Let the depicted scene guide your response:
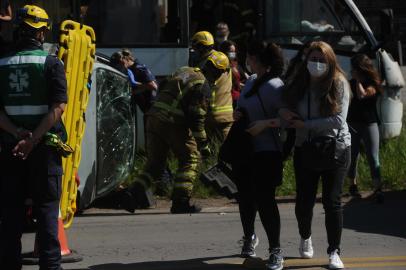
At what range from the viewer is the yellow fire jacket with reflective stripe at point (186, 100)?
9.94 meters

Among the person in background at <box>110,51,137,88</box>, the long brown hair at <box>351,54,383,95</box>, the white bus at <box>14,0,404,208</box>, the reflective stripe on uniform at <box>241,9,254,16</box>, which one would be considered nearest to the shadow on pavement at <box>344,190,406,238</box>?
the long brown hair at <box>351,54,383,95</box>

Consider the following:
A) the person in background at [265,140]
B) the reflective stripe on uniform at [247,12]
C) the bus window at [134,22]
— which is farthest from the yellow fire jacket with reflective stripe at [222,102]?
the person in background at [265,140]

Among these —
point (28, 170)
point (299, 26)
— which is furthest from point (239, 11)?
point (28, 170)

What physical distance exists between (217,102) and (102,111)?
2.42m

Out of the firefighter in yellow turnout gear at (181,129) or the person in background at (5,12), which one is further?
the person in background at (5,12)

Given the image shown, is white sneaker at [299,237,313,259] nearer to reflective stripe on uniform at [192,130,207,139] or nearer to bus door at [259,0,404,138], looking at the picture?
reflective stripe on uniform at [192,130,207,139]

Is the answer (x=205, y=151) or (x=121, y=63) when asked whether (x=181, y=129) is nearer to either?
(x=205, y=151)

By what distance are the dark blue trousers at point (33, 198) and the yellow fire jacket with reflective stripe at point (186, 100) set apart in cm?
352

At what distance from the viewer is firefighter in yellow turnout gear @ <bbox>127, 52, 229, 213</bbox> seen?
32.7 ft

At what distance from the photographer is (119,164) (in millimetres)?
10055

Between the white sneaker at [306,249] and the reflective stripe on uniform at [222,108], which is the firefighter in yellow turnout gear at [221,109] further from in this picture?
the white sneaker at [306,249]

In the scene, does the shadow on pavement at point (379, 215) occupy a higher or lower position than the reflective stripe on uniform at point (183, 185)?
lower

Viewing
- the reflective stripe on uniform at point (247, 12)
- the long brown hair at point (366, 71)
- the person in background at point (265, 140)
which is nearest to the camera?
the person in background at point (265, 140)

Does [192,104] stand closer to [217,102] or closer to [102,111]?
[102,111]
